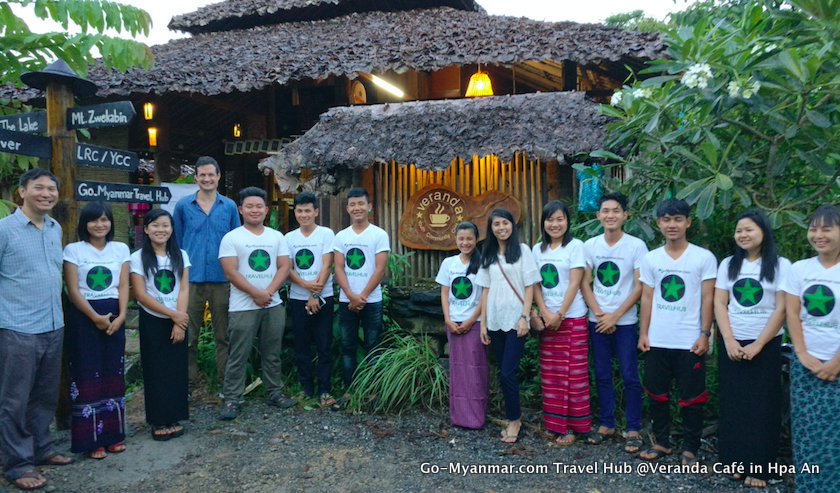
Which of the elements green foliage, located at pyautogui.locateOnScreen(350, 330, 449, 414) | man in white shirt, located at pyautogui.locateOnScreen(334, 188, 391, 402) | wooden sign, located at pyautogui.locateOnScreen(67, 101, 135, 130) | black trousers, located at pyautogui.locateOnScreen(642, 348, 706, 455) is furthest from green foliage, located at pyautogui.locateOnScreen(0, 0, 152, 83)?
black trousers, located at pyautogui.locateOnScreen(642, 348, 706, 455)

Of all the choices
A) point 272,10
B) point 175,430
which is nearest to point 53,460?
point 175,430

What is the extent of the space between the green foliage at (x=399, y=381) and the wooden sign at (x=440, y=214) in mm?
2136

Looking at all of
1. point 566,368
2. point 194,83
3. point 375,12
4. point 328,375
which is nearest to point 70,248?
point 328,375

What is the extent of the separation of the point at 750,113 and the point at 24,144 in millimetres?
5212

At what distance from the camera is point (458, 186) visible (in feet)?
23.5

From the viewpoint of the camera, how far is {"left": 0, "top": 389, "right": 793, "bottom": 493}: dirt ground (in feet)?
11.8

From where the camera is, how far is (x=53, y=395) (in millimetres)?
3768

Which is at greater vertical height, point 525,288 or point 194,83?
point 194,83

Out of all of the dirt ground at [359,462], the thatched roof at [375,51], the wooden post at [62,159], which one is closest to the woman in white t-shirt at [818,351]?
the dirt ground at [359,462]

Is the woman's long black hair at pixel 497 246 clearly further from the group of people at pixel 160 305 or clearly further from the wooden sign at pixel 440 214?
the wooden sign at pixel 440 214

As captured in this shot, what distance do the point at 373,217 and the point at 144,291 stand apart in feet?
12.3

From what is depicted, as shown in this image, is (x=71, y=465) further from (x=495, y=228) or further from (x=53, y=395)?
(x=495, y=228)

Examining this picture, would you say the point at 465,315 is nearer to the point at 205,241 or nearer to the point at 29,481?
the point at 205,241

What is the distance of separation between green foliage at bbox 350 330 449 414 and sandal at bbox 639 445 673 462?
1.75m
